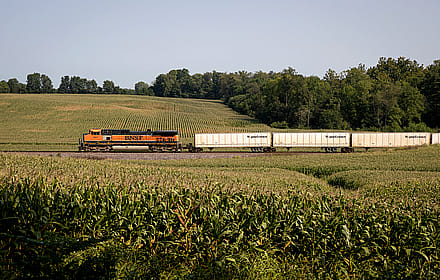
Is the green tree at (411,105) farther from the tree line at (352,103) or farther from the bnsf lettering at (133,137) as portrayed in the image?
the bnsf lettering at (133,137)

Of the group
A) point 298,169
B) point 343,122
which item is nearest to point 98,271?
point 298,169

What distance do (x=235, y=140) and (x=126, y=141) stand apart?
15.7 meters

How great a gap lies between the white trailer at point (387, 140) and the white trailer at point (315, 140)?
1867mm

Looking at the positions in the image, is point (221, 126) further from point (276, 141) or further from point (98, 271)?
point (98, 271)

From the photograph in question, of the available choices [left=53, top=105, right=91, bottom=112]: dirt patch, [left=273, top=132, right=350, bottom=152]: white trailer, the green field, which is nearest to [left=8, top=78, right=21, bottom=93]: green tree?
[left=53, top=105, right=91, bottom=112]: dirt patch

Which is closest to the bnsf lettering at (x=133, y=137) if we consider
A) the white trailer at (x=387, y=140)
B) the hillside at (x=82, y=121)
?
the hillside at (x=82, y=121)

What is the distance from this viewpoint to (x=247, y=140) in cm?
5134

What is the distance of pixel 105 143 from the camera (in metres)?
47.7

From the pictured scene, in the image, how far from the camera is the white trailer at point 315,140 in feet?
171

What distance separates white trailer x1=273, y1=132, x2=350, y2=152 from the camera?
5220cm

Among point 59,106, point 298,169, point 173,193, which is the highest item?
point 59,106

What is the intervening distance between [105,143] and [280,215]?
41.9 metres

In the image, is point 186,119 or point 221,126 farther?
point 186,119

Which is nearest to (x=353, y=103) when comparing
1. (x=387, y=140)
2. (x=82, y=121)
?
(x=387, y=140)
